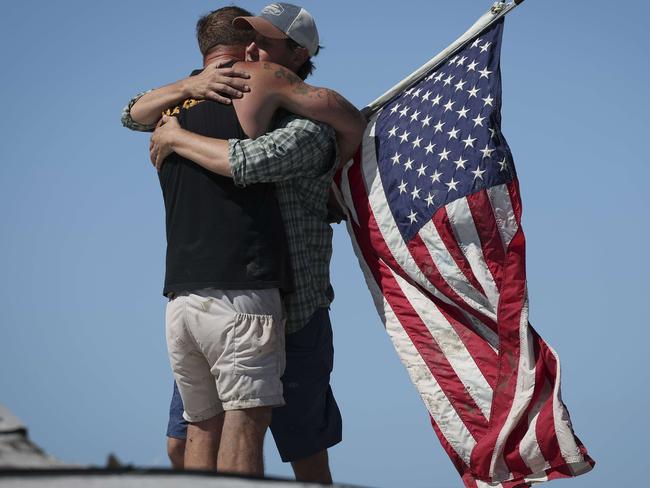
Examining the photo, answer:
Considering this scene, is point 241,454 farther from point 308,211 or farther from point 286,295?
point 308,211

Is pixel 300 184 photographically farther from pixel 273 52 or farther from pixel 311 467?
pixel 311 467

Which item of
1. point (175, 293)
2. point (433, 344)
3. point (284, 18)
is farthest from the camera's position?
point (433, 344)

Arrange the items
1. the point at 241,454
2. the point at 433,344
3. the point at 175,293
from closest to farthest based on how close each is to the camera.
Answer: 1. the point at 241,454
2. the point at 175,293
3. the point at 433,344

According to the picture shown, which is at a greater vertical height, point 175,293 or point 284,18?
point 284,18

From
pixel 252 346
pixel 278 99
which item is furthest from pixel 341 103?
pixel 252 346

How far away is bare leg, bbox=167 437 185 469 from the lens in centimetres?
454

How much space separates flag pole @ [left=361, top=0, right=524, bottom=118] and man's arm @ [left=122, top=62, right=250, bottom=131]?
1198 millimetres

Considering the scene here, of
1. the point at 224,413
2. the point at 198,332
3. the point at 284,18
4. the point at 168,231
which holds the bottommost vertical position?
the point at 224,413

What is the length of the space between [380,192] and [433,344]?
0.75 m

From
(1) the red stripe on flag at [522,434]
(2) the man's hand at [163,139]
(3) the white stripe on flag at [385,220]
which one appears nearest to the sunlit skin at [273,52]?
(2) the man's hand at [163,139]

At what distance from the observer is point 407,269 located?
4641 millimetres

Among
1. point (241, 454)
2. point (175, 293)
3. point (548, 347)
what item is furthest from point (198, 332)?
point (548, 347)

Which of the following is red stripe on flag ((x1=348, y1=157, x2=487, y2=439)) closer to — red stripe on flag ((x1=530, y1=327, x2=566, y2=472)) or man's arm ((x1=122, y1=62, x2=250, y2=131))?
red stripe on flag ((x1=530, y1=327, x2=566, y2=472))

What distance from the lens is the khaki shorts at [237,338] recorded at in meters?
3.71
